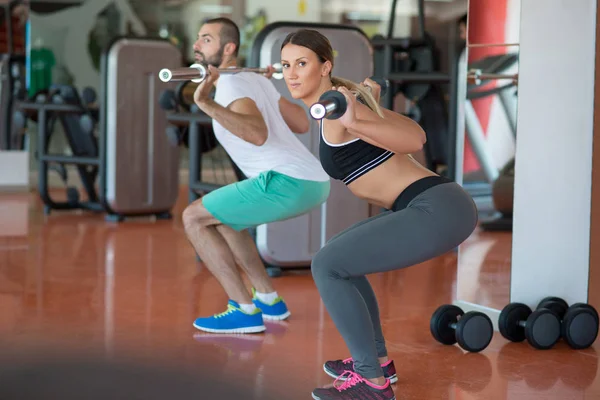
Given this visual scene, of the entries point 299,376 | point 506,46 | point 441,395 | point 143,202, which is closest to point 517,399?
point 441,395

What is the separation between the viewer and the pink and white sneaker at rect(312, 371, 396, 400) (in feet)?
8.48

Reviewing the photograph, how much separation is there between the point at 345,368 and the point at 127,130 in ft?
13.8

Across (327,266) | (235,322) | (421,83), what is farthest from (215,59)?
(421,83)

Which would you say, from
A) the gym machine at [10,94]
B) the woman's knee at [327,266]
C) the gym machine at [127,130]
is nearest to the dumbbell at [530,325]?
the woman's knee at [327,266]

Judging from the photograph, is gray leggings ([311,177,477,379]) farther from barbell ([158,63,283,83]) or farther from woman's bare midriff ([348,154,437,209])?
barbell ([158,63,283,83])

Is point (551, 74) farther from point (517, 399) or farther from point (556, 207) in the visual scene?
point (517, 399)

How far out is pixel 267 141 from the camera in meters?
3.50

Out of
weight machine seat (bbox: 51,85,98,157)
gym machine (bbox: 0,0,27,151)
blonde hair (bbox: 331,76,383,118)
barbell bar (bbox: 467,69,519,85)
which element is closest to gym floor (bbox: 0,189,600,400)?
barbell bar (bbox: 467,69,519,85)

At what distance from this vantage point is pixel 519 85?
11.4 ft

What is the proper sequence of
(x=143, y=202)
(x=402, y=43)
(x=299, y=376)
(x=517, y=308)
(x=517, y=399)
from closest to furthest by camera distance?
1. (x=517, y=399)
2. (x=299, y=376)
3. (x=517, y=308)
4. (x=402, y=43)
5. (x=143, y=202)

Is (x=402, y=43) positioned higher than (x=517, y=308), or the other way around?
(x=402, y=43)

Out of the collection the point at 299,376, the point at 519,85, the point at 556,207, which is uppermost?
the point at 519,85

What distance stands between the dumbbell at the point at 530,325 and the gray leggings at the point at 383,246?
A: 0.95m

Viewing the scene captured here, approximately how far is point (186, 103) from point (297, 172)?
243cm
